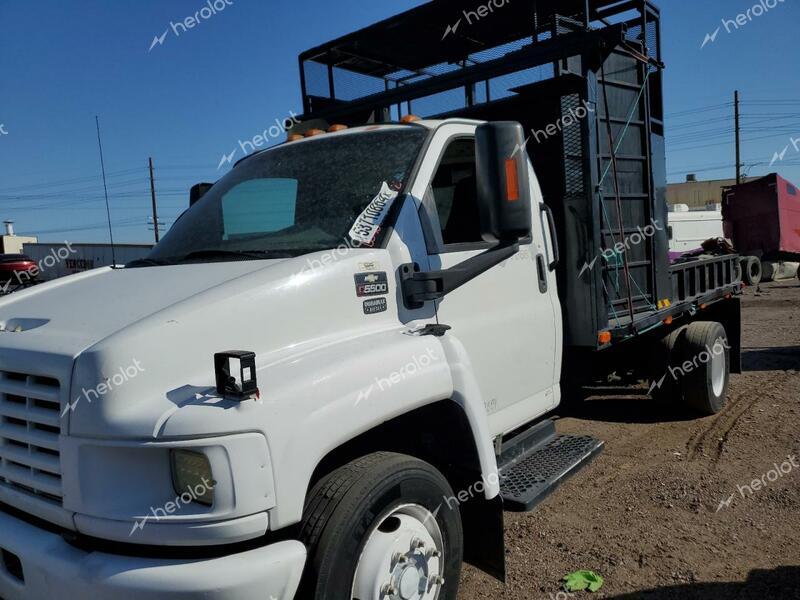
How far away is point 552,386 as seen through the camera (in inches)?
156

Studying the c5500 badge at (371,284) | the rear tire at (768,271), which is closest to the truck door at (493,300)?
the c5500 badge at (371,284)

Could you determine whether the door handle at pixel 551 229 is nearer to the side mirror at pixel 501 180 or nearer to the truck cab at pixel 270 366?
the truck cab at pixel 270 366

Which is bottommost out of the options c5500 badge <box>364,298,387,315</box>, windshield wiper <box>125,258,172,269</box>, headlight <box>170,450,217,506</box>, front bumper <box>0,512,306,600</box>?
front bumper <box>0,512,306,600</box>

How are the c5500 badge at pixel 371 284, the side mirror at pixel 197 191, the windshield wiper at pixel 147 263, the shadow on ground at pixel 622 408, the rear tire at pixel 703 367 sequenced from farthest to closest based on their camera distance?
the shadow on ground at pixel 622 408 → the rear tire at pixel 703 367 → the side mirror at pixel 197 191 → the windshield wiper at pixel 147 263 → the c5500 badge at pixel 371 284


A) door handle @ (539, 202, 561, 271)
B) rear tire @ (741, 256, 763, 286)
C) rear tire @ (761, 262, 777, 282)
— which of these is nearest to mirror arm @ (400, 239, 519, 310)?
door handle @ (539, 202, 561, 271)

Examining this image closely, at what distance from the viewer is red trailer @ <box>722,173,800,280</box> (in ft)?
62.7

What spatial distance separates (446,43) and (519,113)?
2187mm

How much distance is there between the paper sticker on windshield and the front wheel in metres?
0.94

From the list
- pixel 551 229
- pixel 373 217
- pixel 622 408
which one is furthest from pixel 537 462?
pixel 622 408

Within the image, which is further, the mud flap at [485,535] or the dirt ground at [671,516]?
the dirt ground at [671,516]

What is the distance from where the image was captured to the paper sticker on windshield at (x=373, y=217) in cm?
280

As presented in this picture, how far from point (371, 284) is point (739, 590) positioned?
2406 mm

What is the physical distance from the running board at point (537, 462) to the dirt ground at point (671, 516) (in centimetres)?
51

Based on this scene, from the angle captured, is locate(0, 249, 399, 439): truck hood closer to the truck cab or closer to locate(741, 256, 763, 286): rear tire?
the truck cab
